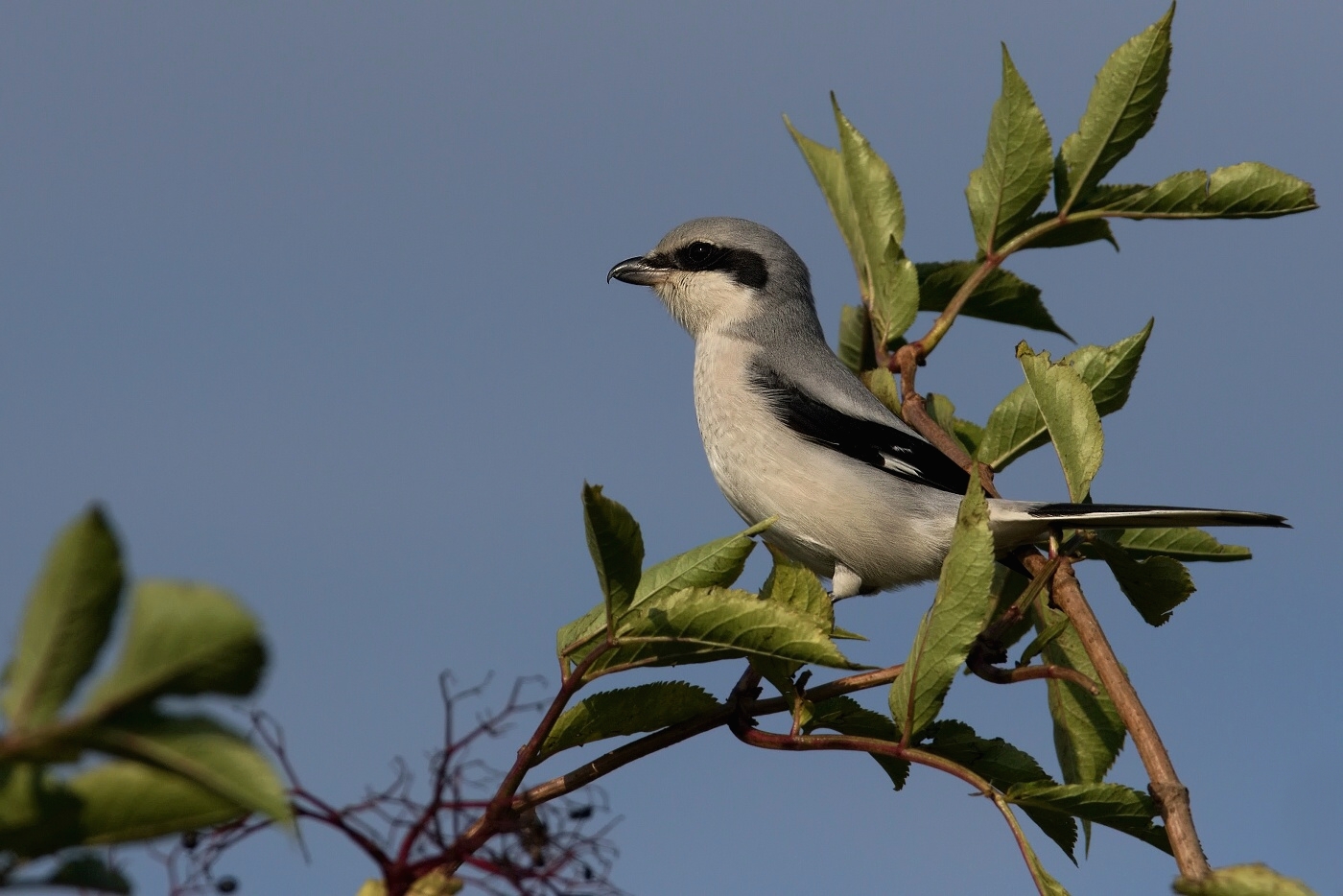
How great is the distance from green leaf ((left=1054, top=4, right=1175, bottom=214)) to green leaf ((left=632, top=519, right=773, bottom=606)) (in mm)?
1545

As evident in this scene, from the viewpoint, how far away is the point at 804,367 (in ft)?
16.9

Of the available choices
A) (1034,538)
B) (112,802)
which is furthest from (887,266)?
(112,802)

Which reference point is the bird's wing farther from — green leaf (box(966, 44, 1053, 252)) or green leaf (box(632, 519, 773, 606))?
green leaf (box(632, 519, 773, 606))

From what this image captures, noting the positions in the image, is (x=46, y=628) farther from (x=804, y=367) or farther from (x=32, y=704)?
(x=804, y=367)

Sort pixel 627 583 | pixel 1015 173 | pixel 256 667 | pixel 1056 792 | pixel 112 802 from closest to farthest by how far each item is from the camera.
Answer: pixel 256 667
pixel 112 802
pixel 627 583
pixel 1056 792
pixel 1015 173

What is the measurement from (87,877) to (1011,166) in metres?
2.68

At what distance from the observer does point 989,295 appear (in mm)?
3564

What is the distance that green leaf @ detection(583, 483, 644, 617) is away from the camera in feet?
6.48

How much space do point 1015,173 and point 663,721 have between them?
5.21 feet

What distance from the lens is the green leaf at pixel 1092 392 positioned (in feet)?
10.00

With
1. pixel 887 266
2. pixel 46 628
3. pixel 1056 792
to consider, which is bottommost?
pixel 1056 792

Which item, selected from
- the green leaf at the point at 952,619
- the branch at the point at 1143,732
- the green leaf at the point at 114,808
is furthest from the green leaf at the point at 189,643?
the green leaf at the point at 952,619

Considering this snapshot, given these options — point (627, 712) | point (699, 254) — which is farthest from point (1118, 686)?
point (699, 254)

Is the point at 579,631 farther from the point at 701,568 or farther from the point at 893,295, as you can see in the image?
the point at 893,295
